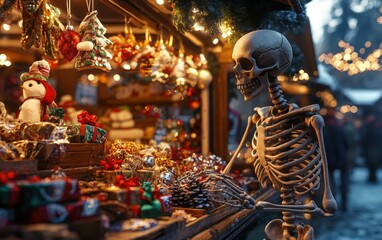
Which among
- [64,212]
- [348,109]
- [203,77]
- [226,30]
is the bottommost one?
[64,212]

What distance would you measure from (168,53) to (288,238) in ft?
8.39

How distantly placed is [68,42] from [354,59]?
10265 mm

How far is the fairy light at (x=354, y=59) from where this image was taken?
11.7m

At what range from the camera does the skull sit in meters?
3.15

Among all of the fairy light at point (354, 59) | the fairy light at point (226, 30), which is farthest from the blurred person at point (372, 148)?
the fairy light at point (226, 30)

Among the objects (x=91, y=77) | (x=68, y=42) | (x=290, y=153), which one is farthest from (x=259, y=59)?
(x=91, y=77)

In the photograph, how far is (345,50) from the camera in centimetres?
1210

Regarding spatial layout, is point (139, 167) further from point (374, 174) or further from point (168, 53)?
point (374, 174)

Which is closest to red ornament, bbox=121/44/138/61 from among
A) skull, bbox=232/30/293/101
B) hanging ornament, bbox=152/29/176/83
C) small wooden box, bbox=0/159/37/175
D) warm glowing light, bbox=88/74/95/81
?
hanging ornament, bbox=152/29/176/83

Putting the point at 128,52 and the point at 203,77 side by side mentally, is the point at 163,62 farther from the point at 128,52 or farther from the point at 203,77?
the point at 203,77

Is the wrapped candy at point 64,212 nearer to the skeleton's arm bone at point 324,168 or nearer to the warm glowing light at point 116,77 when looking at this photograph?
the skeleton's arm bone at point 324,168

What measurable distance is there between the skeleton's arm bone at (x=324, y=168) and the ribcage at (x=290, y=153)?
0.19ft

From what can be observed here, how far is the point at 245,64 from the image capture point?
10.7ft

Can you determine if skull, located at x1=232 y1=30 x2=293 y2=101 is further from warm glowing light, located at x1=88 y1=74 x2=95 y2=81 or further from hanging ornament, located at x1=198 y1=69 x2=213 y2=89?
warm glowing light, located at x1=88 y1=74 x2=95 y2=81
